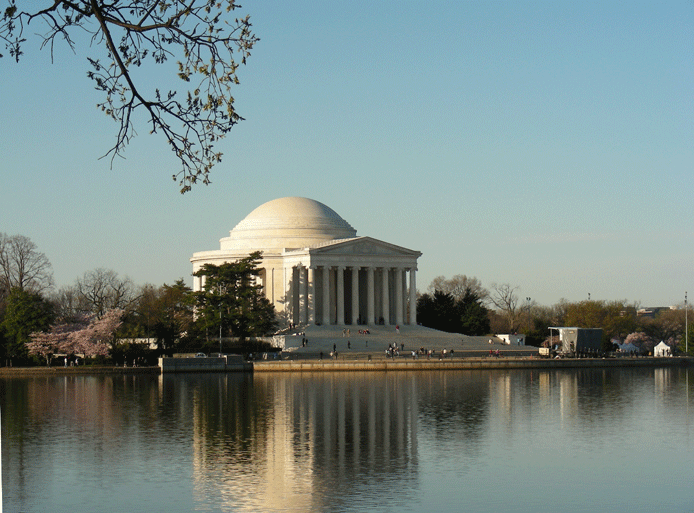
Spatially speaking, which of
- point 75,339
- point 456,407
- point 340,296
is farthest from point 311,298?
point 456,407

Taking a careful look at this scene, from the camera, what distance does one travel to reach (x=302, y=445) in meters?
36.6

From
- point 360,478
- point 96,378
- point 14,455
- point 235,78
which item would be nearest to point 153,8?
point 235,78

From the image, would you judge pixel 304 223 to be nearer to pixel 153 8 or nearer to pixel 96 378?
pixel 96 378

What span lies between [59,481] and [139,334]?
6000 centimetres

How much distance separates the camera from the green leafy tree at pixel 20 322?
8325cm

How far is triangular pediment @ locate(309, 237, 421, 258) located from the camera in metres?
107

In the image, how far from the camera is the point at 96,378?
2906 inches

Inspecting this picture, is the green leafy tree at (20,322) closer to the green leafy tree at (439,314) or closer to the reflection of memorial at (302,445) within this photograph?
the reflection of memorial at (302,445)

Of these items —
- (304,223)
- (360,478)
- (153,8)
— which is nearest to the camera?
(153,8)

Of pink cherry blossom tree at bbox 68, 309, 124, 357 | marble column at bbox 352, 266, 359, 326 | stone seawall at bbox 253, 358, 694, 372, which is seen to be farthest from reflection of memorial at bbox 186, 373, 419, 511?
marble column at bbox 352, 266, 359, 326

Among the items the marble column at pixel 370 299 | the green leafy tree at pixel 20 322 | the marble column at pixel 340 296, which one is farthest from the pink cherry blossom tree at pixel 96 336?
the marble column at pixel 370 299

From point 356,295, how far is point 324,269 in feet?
15.0

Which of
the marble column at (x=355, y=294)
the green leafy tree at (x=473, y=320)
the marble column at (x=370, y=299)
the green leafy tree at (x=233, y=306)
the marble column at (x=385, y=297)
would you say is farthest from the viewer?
the green leafy tree at (x=473, y=320)

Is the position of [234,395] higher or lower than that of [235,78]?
lower
